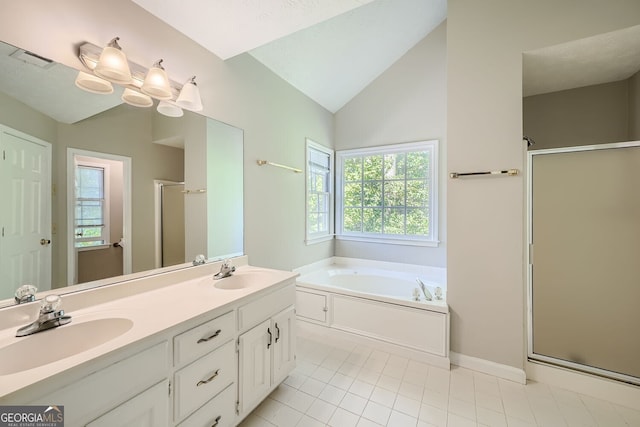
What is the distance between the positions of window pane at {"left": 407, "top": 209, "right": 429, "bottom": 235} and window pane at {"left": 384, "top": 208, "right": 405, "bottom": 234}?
9cm

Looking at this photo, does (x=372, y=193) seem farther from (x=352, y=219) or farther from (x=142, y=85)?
(x=142, y=85)

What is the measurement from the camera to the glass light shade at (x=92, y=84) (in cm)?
130

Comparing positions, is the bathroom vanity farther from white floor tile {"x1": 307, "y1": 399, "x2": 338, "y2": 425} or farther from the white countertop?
white floor tile {"x1": 307, "y1": 399, "x2": 338, "y2": 425}

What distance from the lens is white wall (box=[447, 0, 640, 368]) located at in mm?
1856

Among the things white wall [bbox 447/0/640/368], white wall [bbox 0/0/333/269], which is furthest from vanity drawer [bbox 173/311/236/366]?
white wall [bbox 447/0/640/368]

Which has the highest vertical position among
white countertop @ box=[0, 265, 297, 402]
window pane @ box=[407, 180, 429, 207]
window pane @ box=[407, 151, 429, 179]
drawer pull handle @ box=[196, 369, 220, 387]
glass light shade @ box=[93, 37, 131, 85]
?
glass light shade @ box=[93, 37, 131, 85]

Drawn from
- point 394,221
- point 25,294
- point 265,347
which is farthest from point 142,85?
point 394,221

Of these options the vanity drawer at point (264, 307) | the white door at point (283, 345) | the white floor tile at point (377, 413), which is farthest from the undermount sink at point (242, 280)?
the white floor tile at point (377, 413)

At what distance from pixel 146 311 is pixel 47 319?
1.08 feet

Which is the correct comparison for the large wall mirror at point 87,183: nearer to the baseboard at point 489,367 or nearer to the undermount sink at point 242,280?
the undermount sink at point 242,280

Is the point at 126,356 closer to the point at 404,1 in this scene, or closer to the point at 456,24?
the point at 456,24

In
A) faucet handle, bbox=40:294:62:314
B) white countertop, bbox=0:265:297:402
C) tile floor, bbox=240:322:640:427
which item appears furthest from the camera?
tile floor, bbox=240:322:640:427

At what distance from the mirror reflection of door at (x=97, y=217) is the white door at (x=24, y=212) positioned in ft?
0.30

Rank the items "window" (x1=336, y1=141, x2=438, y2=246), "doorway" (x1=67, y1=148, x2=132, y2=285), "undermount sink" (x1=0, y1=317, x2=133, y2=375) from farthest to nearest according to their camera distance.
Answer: "window" (x1=336, y1=141, x2=438, y2=246), "doorway" (x1=67, y1=148, x2=132, y2=285), "undermount sink" (x1=0, y1=317, x2=133, y2=375)
